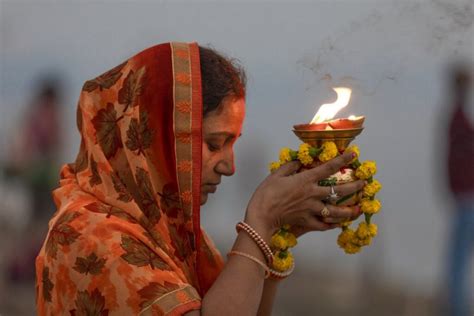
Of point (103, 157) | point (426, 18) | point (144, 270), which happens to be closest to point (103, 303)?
point (144, 270)

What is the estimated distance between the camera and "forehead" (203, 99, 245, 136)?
2438mm

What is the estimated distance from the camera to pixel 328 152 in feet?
7.79

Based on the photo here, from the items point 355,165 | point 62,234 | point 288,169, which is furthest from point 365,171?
point 62,234

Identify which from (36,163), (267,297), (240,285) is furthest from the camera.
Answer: (36,163)

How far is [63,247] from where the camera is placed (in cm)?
230

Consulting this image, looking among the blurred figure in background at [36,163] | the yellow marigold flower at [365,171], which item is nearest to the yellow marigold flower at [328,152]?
the yellow marigold flower at [365,171]

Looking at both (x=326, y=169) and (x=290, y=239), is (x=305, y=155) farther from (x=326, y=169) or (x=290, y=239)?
(x=290, y=239)

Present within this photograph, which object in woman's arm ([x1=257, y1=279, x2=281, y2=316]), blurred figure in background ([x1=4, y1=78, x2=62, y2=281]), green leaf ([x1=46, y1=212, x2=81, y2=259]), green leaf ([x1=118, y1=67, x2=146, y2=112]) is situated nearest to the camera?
green leaf ([x1=46, y1=212, x2=81, y2=259])

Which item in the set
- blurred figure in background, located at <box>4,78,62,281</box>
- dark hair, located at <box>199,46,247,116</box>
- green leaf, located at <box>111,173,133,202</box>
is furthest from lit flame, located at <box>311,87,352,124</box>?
blurred figure in background, located at <box>4,78,62,281</box>

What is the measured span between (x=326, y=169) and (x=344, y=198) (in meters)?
0.12

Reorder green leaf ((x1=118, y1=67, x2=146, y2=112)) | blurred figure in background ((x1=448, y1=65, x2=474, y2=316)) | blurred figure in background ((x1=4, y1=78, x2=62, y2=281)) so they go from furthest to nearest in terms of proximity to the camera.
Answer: blurred figure in background ((x1=4, y1=78, x2=62, y2=281)) < blurred figure in background ((x1=448, y1=65, x2=474, y2=316)) < green leaf ((x1=118, y1=67, x2=146, y2=112))

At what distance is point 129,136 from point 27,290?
4869 millimetres

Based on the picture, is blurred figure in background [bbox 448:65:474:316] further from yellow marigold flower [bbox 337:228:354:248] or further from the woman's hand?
the woman's hand

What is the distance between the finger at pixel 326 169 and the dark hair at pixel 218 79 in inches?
14.2
